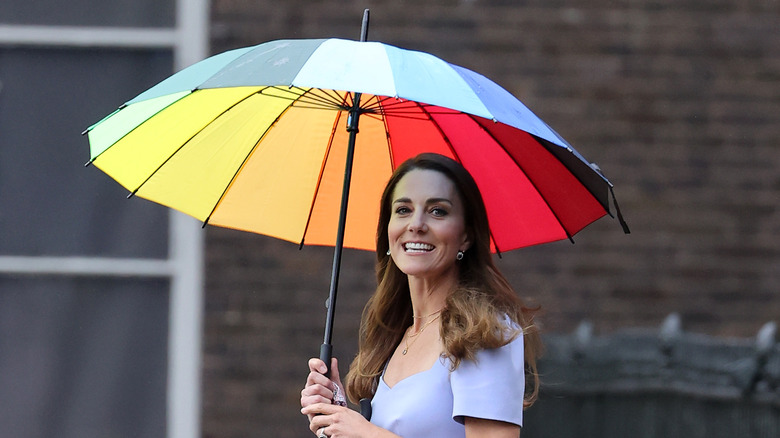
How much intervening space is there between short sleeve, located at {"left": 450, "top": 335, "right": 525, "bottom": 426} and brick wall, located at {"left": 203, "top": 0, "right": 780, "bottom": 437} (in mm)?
2859

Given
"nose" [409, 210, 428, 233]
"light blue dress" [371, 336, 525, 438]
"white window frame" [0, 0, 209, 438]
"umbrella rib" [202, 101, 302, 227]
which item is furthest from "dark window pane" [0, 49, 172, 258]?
"light blue dress" [371, 336, 525, 438]

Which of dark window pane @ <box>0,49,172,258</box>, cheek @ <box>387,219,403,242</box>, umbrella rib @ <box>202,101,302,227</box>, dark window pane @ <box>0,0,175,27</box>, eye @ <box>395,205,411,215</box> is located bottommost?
cheek @ <box>387,219,403,242</box>

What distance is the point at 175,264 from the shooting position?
540 centimetres

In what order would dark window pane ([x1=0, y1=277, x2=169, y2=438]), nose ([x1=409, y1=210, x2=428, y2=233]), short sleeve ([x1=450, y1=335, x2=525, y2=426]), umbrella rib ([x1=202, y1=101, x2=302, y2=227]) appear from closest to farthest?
1. short sleeve ([x1=450, y1=335, x2=525, y2=426])
2. nose ([x1=409, y1=210, x2=428, y2=233])
3. umbrella rib ([x1=202, y1=101, x2=302, y2=227])
4. dark window pane ([x1=0, y1=277, x2=169, y2=438])

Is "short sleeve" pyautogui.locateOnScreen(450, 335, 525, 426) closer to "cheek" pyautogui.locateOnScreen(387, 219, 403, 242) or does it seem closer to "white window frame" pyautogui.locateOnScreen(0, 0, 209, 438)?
"cheek" pyautogui.locateOnScreen(387, 219, 403, 242)

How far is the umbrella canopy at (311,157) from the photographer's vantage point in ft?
9.59

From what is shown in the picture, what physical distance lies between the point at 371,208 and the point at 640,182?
252cm

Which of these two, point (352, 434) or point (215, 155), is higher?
point (215, 155)

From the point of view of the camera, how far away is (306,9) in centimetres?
542

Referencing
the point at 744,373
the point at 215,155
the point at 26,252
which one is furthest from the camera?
the point at 26,252

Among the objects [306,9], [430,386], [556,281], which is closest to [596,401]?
[556,281]

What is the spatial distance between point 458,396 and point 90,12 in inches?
147

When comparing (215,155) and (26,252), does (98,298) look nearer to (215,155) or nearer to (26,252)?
(26,252)

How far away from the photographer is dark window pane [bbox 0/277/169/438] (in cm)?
531
